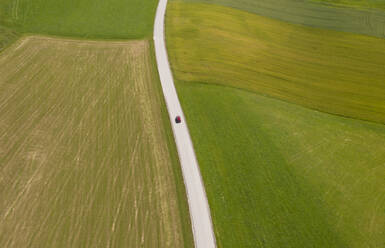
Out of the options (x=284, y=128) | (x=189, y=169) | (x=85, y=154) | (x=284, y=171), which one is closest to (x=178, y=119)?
(x=189, y=169)

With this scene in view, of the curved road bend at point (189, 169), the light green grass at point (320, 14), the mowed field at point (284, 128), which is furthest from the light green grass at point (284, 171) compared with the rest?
the light green grass at point (320, 14)

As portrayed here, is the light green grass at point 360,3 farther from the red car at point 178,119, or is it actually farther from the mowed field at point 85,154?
the red car at point 178,119

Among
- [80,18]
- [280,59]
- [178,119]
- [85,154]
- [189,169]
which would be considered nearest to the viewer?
[189,169]

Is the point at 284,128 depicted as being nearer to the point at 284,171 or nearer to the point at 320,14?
the point at 284,171

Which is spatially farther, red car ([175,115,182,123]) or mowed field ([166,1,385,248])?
red car ([175,115,182,123])

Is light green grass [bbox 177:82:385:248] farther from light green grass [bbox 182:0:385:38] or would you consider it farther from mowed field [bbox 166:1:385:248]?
light green grass [bbox 182:0:385:38]

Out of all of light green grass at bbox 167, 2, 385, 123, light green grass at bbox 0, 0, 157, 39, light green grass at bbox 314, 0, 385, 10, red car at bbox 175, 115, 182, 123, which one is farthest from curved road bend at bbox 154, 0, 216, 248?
light green grass at bbox 314, 0, 385, 10

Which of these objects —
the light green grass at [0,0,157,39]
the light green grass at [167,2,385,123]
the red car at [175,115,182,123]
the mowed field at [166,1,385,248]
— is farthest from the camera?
the light green grass at [0,0,157,39]
